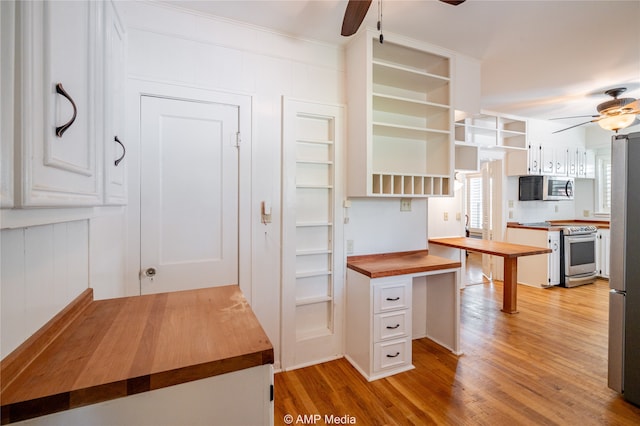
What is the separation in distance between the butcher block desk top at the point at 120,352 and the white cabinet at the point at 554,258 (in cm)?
493

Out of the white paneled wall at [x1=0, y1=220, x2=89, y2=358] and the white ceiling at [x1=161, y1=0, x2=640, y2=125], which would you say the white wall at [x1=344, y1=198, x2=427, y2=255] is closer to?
the white ceiling at [x1=161, y1=0, x2=640, y2=125]

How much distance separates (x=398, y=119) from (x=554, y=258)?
366cm

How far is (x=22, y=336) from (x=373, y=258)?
223cm

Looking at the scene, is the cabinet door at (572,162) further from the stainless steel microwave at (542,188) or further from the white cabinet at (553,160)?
the stainless steel microwave at (542,188)

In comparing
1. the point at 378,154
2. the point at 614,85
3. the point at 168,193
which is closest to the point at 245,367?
the point at 168,193

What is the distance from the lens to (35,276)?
0.85m

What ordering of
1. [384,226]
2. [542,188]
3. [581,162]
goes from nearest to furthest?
[384,226] < [542,188] < [581,162]

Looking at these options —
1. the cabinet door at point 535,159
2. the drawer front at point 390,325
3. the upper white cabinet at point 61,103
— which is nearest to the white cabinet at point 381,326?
the drawer front at point 390,325

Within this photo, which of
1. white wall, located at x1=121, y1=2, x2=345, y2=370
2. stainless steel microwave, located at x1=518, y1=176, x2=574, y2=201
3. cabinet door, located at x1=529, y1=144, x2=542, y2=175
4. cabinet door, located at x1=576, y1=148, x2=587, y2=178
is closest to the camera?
white wall, located at x1=121, y1=2, x2=345, y2=370

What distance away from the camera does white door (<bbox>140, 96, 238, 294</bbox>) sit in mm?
1924

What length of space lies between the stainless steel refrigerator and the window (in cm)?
453

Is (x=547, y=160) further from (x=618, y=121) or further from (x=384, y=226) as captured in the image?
(x=384, y=226)

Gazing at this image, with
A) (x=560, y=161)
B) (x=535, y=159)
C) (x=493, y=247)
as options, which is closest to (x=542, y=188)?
(x=535, y=159)

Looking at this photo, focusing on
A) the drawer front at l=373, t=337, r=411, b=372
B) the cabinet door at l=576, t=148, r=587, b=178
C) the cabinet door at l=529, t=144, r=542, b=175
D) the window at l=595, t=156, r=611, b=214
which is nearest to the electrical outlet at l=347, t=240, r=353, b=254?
the drawer front at l=373, t=337, r=411, b=372
